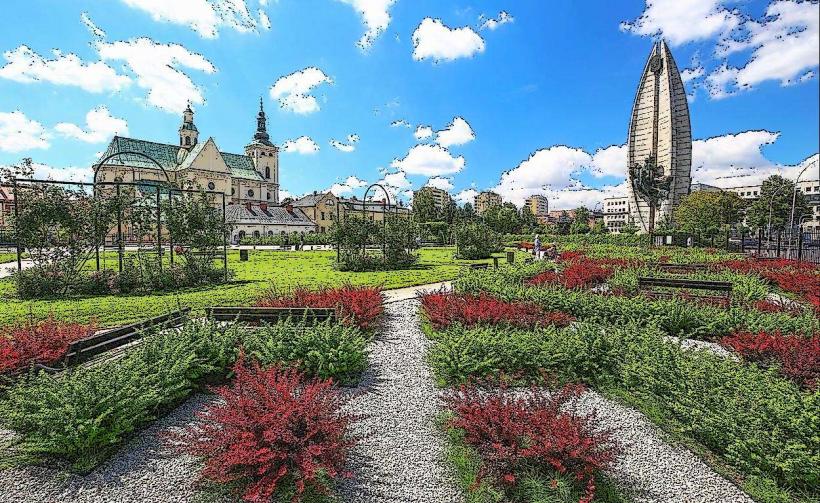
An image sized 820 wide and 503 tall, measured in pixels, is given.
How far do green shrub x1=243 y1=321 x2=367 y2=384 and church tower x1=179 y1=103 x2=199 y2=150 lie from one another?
300ft

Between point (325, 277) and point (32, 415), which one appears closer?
point (32, 415)

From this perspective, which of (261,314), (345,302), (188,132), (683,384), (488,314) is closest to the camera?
(683,384)

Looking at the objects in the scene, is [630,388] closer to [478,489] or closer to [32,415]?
[478,489]

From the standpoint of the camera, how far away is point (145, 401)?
4.39 metres

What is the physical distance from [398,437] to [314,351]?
1.90m

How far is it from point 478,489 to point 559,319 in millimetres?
5228

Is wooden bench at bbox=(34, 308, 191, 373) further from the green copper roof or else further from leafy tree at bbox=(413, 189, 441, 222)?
the green copper roof

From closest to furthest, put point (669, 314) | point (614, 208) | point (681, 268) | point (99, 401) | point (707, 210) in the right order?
point (99, 401) < point (669, 314) < point (681, 268) < point (707, 210) < point (614, 208)

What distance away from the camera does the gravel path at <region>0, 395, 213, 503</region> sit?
3.49m

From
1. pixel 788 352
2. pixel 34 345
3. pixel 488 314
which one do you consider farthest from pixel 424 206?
pixel 34 345

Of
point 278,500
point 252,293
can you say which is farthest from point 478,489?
point 252,293

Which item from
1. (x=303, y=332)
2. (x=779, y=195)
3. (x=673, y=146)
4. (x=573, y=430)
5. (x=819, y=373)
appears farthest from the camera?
(x=673, y=146)

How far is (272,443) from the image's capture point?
11.6ft

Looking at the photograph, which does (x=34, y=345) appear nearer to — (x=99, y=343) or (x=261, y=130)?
(x=99, y=343)
